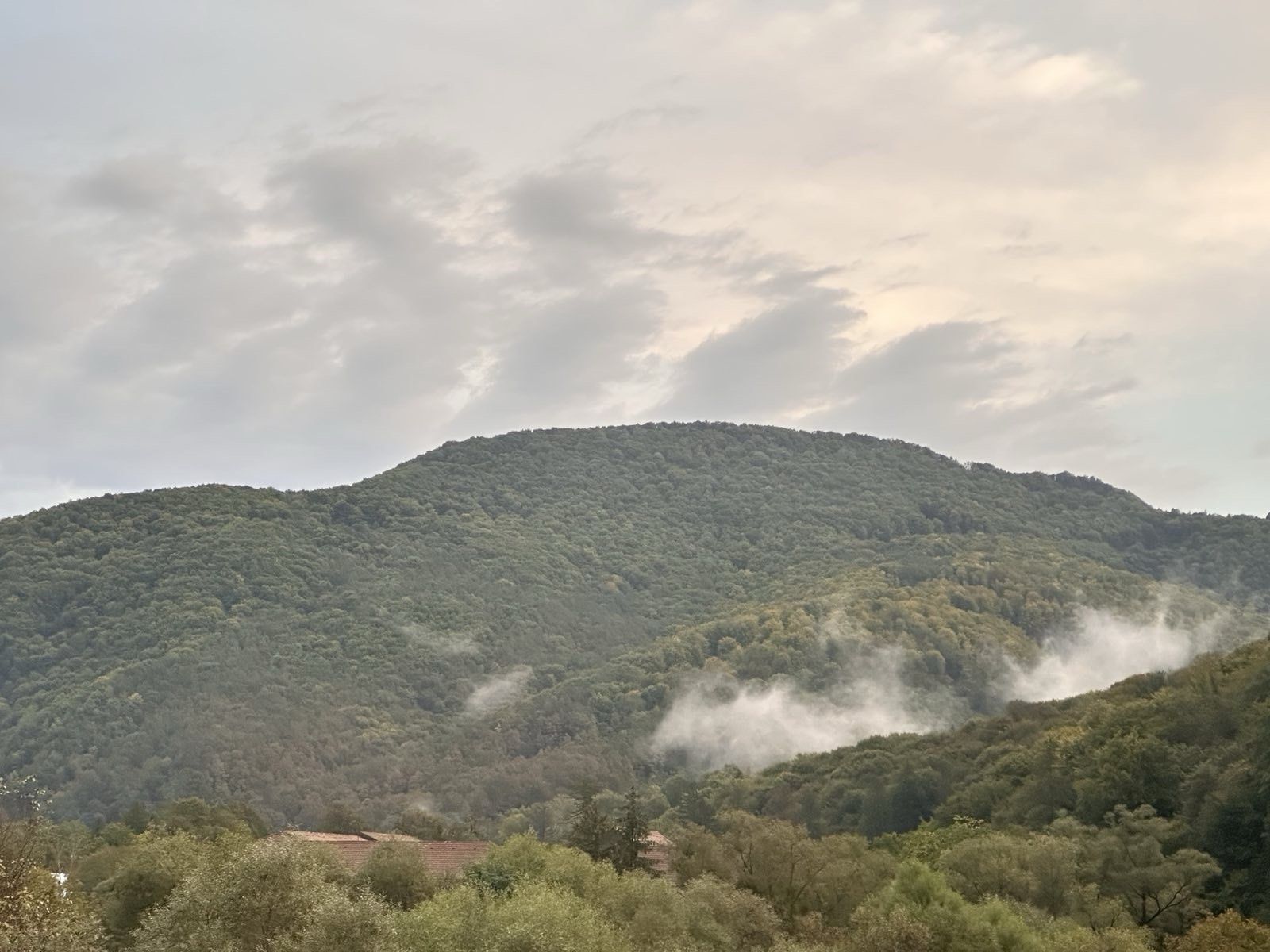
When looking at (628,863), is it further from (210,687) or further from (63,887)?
(210,687)

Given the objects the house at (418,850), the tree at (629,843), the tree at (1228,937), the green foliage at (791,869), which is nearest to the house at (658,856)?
the tree at (629,843)

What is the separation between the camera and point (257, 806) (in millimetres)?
160625

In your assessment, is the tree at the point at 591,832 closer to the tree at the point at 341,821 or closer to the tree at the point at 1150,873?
the tree at the point at 1150,873

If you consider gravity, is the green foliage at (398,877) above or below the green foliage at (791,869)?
above

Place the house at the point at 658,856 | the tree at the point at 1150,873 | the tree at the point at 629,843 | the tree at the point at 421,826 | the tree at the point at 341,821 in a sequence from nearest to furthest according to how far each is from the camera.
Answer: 1. the tree at the point at 1150,873
2. the house at the point at 658,856
3. the tree at the point at 629,843
4. the tree at the point at 421,826
5. the tree at the point at 341,821

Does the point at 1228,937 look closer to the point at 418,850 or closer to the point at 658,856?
the point at 418,850

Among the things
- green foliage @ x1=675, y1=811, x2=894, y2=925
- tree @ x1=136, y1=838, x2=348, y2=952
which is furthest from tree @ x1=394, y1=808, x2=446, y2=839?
tree @ x1=136, y1=838, x2=348, y2=952

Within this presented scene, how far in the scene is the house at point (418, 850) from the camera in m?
68.9

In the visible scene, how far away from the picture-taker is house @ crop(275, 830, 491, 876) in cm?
6888

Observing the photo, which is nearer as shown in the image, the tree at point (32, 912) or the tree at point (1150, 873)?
the tree at point (32, 912)

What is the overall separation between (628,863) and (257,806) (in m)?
97.3

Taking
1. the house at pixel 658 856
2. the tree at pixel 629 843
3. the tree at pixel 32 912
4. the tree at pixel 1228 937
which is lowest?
the tree at pixel 1228 937

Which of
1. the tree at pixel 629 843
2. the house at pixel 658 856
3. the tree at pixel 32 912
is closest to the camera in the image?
the tree at pixel 32 912

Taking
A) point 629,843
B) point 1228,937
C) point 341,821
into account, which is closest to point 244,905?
point 629,843
